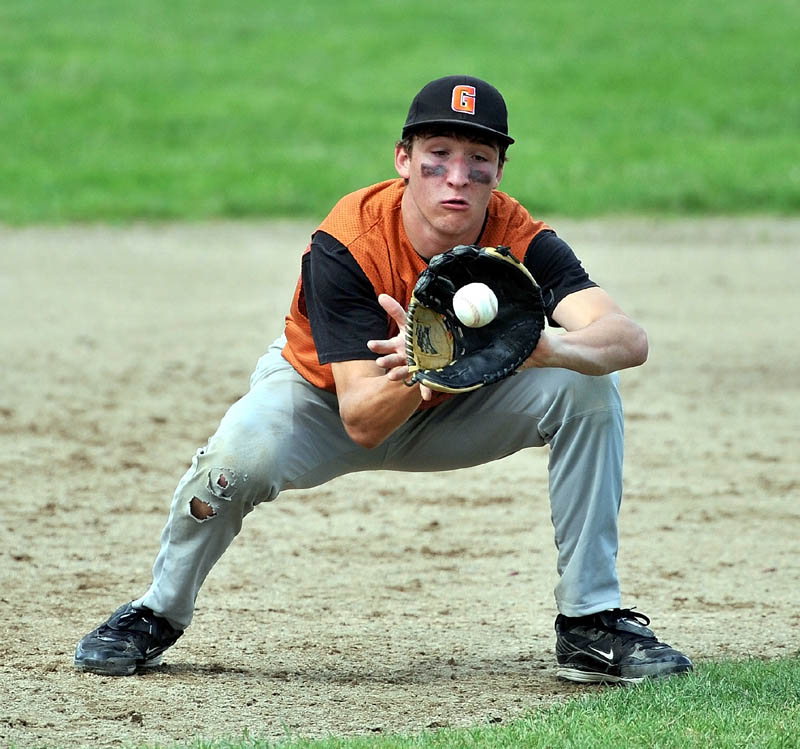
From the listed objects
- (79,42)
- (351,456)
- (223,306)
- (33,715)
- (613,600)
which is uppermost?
(79,42)

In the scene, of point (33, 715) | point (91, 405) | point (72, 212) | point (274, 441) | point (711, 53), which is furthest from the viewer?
point (711, 53)

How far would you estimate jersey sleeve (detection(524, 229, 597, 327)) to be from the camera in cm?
382

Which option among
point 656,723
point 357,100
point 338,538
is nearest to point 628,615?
point 656,723

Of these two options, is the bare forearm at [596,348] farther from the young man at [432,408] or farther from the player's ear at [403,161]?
the player's ear at [403,161]

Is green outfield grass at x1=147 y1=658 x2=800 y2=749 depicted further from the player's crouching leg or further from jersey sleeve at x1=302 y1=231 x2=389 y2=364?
jersey sleeve at x1=302 y1=231 x2=389 y2=364

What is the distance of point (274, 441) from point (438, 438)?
481 millimetres

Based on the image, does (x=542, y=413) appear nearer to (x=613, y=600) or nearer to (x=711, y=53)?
(x=613, y=600)

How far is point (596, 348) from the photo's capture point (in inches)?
141

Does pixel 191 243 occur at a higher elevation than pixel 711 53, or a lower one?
lower

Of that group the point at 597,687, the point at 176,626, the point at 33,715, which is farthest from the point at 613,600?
the point at 33,715

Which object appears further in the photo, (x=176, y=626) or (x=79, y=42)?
(x=79, y=42)

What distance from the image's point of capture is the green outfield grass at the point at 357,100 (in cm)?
1411

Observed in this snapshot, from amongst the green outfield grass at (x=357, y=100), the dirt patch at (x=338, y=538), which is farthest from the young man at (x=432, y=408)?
the green outfield grass at (x=357, y=100)

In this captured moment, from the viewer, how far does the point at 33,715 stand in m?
3.42
